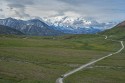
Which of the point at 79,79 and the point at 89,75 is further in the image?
the point at 89,75

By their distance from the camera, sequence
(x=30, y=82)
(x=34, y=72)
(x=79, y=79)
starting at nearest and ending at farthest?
(x=30, y=82) → (x=79, y=79) → (x=34, y=72)

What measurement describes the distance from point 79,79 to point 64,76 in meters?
4.30

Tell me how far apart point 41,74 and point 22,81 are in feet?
41.5

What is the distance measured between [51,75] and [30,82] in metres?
13.5

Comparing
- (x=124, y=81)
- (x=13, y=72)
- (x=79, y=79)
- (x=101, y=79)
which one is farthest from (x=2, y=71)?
(x=124, y=81)

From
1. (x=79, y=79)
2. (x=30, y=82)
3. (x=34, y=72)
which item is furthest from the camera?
(x=34, y=72)

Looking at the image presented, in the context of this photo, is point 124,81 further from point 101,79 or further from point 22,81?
point 22,81

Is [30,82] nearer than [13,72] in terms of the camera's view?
Yes

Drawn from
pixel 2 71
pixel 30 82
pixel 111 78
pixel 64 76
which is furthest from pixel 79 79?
pixel 2 71

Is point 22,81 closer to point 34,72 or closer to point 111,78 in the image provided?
point 34,72

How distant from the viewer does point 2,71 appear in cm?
7331

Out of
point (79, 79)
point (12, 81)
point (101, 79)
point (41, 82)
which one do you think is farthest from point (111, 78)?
point (12, 81)

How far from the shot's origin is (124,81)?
235 ft

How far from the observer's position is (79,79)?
70.7m
